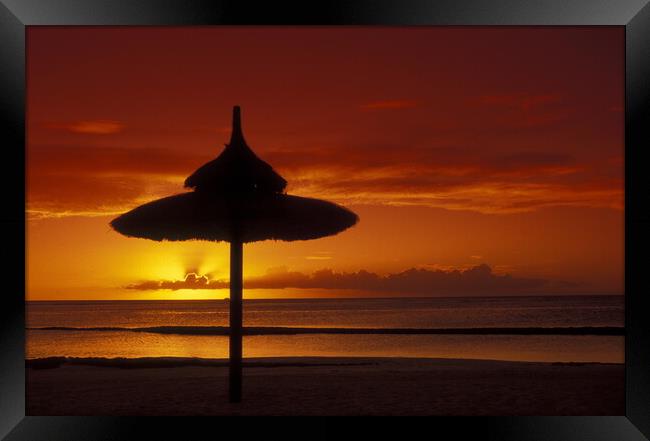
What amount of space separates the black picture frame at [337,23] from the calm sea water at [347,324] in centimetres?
1207

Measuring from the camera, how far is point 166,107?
43.2ft

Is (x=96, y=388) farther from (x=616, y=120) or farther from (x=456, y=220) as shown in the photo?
(x=456, y=220)

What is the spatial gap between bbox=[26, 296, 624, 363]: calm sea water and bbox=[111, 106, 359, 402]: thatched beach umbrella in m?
11.7

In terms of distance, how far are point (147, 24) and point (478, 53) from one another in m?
10.0

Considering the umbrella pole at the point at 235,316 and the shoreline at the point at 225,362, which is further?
the shoreline at the point at 225,362

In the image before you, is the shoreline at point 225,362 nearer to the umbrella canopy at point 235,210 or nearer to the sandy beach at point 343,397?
the sandy beach at point 343,397

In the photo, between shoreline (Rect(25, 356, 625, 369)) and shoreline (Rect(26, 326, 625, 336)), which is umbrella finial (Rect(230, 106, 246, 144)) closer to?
shoreline (Rect(25, 356, 625, 369))

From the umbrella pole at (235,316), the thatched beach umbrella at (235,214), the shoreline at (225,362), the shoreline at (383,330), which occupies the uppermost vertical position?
the thatched beach umbrella at (235,214)

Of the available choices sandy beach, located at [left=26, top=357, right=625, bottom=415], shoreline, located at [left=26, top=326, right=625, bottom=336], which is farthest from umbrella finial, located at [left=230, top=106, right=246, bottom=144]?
shoreline, located at [left=26, top=326, right=625, bottom=336]

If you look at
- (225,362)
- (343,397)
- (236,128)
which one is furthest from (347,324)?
(236,128)

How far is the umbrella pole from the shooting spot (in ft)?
20.5

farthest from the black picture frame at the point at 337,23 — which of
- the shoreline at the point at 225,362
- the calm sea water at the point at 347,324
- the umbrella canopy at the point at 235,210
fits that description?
the calm sea water at the point at 347,324

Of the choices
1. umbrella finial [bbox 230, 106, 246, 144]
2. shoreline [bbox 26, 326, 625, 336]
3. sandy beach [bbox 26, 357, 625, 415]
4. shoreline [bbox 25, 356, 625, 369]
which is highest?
umbrella finial [bbox 230, 106, 246, 144]

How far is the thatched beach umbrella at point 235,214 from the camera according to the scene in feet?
20.8
